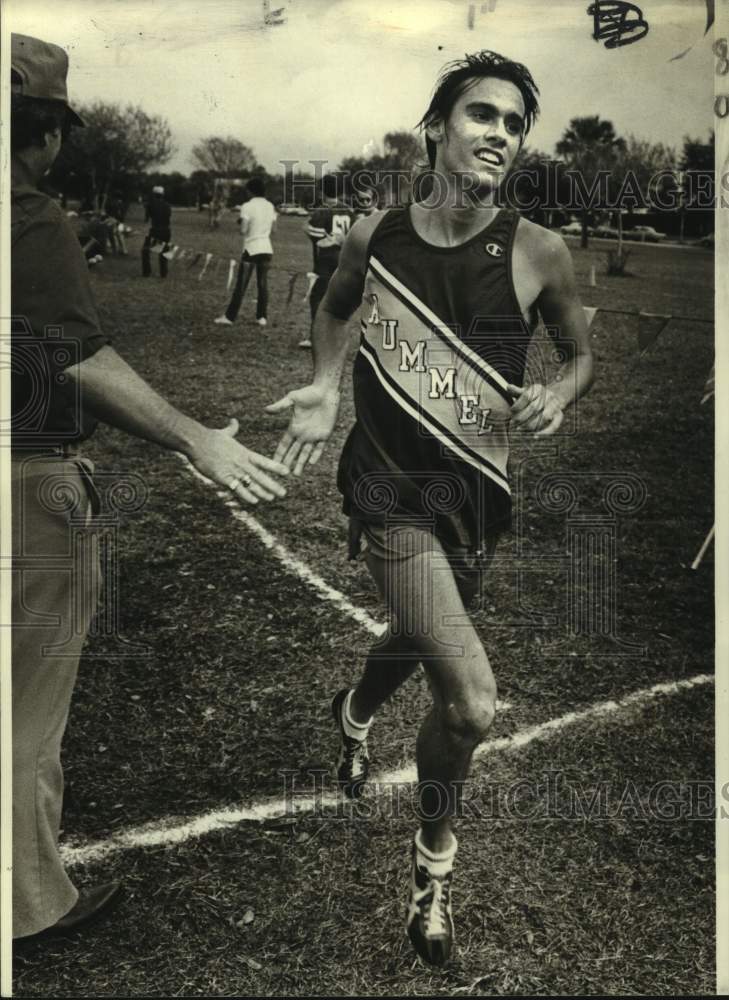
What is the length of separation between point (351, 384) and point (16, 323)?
0.97 meters

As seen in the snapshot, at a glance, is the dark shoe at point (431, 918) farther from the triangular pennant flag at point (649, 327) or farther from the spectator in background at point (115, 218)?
the triangular pennant flag at point (649, 327)

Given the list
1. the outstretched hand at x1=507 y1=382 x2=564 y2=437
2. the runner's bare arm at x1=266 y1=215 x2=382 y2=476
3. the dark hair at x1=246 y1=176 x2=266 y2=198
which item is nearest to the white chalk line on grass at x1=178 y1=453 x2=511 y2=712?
the runner's bare arm at x1=266 y1=215 x2=382 y2=476

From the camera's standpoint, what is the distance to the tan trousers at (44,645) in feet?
8.16

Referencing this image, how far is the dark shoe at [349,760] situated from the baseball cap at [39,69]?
1.74m

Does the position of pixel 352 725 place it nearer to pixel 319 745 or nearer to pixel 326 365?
pixel 319 745

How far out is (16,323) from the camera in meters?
2.35

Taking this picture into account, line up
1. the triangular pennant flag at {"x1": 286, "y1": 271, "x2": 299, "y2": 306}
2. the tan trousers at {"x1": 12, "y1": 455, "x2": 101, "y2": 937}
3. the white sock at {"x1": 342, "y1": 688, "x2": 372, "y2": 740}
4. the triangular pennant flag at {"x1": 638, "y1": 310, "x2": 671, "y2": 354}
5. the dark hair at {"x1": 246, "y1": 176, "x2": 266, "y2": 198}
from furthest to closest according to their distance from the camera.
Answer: the triangular pennant flag at {"x1": 638, "y1": 310, "x2": 671, "y2": 354} → the triangular pennant flag at {"x1": 286, "y1": 271, "x2": 299, "y2": 306} → the white sock at {"x1": 342, "y1": 688, "x2": 372, "y2": 740} → the dark hair at {"x1": 246, "y1": 176, "x2": 266, "y2": 198} → the tan trousers at {"x1": 12, "y1": 455, "x2": 101, "y2": 937}

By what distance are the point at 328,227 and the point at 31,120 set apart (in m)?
0.84

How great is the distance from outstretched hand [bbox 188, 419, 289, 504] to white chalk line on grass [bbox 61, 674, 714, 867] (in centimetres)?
110

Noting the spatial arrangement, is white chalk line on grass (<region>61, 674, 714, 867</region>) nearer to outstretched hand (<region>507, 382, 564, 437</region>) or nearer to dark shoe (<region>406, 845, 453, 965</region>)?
dark shoe (<region>406, 845, 453, 965</region>)

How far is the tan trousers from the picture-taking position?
249 cm

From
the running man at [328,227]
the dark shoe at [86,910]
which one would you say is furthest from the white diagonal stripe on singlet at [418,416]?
the dark shoe at [86,910]

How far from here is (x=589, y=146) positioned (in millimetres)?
2910

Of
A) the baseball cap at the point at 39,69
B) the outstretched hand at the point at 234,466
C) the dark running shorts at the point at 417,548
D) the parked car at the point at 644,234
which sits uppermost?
the baseball cap at the point at 39,69
